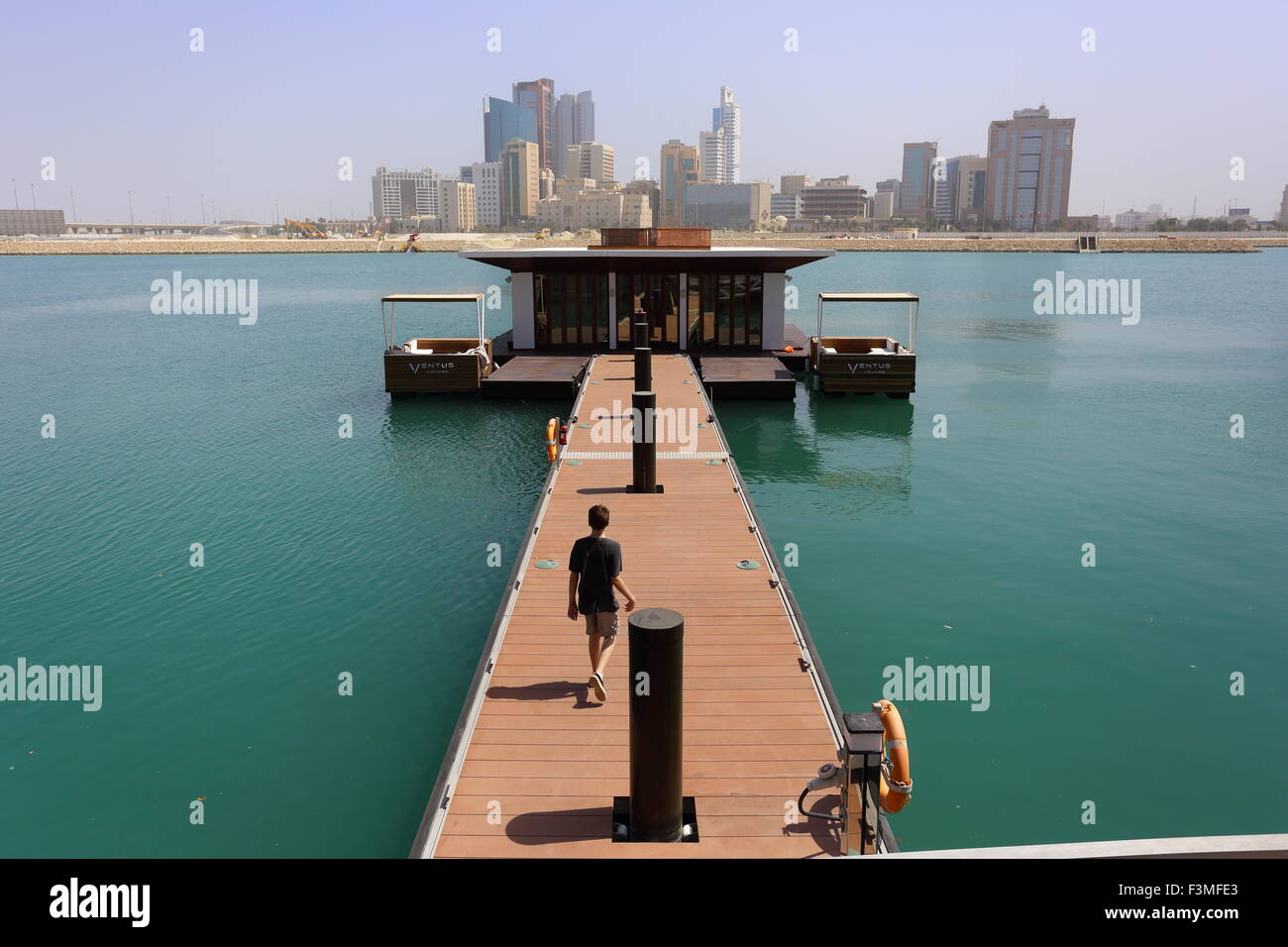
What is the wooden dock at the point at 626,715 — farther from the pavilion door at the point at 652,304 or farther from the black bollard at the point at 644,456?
the pavilion door at the point at 652,304

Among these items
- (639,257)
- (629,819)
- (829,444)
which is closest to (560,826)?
(629,819)

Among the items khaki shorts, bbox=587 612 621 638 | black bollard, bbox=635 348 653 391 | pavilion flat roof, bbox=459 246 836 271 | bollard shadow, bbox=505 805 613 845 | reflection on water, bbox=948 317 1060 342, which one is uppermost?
pavilion flat roof, bbox=459 246 836 271

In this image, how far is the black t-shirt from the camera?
9688 millimetres

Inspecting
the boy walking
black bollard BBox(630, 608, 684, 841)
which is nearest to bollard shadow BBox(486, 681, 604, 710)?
the boy walking

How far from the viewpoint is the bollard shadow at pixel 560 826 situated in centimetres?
752

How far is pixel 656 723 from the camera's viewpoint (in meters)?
7.18

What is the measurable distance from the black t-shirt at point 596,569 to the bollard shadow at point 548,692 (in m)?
0.99

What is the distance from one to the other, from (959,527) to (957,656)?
6638mm

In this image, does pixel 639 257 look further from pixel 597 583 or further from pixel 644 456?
pixel 597 583

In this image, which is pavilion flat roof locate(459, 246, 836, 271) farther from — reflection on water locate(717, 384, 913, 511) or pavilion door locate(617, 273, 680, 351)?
reflection on water locate(717, 384, 913, 511)

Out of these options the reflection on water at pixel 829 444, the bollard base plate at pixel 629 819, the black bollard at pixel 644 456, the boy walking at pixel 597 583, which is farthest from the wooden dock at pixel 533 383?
the bollard base plate at pixel 629 819

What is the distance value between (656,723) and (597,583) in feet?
8.88
